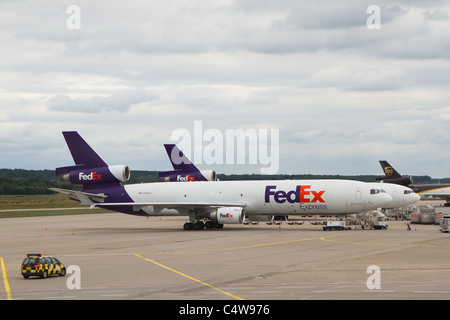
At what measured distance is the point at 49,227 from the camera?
250 feet

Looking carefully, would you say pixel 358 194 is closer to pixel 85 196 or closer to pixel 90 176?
pixel 85 196

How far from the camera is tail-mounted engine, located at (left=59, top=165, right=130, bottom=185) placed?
234 feet

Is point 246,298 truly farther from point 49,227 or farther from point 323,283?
point 49,227

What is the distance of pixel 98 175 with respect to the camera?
7138 centimetres

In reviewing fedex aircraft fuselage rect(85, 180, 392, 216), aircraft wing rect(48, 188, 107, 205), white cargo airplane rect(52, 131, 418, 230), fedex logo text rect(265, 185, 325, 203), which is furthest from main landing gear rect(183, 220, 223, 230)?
aircraft wing rect(48, 188, 107, 205)

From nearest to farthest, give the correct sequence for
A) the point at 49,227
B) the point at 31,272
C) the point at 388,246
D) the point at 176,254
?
the point at 31,272 → the point at 176,254 → the point at 388,246 → the point at 49,227

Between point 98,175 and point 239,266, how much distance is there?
39.7 m

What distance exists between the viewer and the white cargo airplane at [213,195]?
63188 millimetres

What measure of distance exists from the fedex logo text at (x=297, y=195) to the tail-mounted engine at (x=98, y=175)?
59.3ft

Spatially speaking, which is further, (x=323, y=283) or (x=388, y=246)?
(x=388, y=246)

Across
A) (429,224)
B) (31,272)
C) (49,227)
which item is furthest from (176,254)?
(429,224)
